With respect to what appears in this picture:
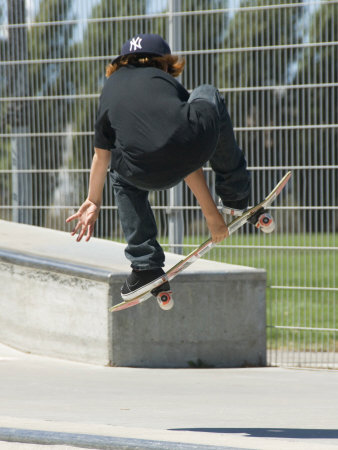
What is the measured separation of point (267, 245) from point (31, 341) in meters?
2.19

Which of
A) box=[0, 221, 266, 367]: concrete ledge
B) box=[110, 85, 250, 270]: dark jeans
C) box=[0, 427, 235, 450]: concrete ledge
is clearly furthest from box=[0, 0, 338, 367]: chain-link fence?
box=[0, 427, 235, 450]: concrete ledge

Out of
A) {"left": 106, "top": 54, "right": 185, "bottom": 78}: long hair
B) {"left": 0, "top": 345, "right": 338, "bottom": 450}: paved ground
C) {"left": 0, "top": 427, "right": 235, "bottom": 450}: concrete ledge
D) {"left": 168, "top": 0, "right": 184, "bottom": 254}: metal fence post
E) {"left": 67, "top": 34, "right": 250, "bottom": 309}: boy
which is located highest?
{"left": 106, "top": 54, "right": 185, "bottom": 78}: long hair

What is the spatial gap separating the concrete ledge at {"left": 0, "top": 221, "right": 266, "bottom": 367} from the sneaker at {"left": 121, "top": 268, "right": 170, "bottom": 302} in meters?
2.09

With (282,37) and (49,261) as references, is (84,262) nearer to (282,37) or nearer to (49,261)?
(49,261)

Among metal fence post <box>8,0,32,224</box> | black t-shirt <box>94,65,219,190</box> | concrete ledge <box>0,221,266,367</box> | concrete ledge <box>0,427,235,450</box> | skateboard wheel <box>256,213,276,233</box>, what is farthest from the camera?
metal fence post <box>8,0,32,224</box>

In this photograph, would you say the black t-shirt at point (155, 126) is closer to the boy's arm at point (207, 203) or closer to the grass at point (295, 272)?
the boy's arm at point (207, 203)

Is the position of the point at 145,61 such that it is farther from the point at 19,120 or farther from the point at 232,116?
Answer: the point at 19,120

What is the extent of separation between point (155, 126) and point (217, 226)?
900mm

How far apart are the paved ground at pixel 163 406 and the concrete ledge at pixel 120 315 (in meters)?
0.19

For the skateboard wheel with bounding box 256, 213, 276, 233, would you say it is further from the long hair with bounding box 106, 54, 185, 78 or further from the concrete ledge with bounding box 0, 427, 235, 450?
the concrete ledge with bounding box 0, 427, 235, 450

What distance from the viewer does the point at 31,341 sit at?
821 cm

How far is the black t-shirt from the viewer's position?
475 centimetres

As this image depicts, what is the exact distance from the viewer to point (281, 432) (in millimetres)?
5031

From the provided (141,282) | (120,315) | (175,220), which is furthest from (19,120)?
(141,282)
